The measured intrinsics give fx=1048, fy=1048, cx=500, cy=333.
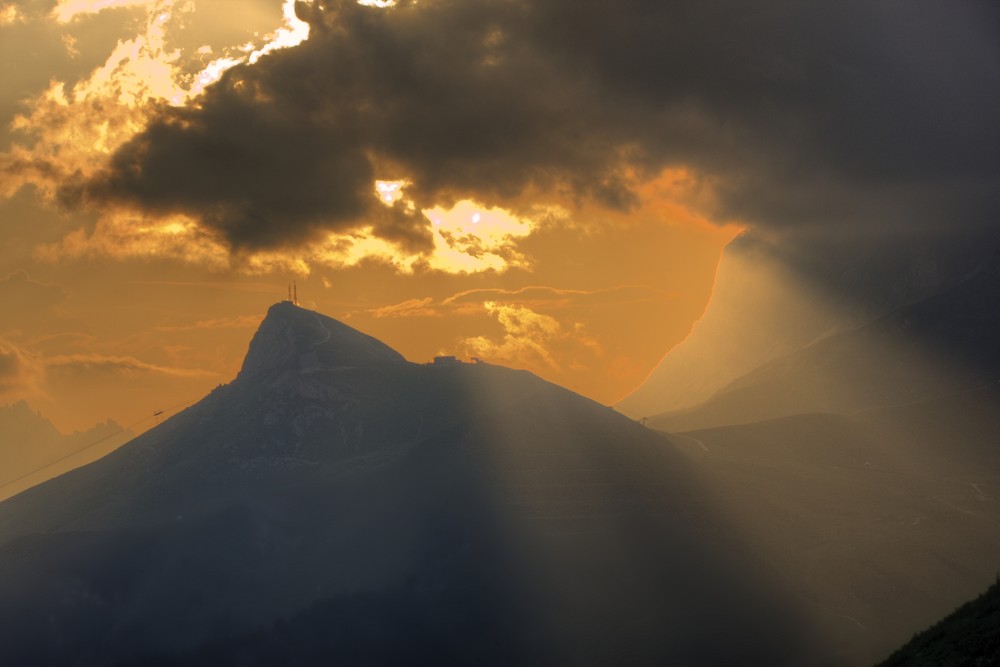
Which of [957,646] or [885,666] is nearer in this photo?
[957,646]

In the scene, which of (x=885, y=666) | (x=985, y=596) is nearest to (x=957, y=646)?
(x=885, y=666)

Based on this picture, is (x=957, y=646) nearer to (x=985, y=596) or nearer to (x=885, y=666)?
(x=885, y=666)

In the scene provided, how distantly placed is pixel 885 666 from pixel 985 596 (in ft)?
53.8

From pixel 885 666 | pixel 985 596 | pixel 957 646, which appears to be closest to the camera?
pixel 957 646

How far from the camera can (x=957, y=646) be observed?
95.0m

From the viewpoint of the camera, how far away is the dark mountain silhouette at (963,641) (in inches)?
3580

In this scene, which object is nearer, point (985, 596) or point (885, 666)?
point (885, 666)

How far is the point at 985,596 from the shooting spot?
11212cm

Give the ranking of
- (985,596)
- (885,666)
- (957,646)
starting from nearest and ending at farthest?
1. (957,646)
2. (885,666)
3. (985,596)

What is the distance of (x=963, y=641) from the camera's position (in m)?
95.5

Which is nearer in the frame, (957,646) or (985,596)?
(957,646)

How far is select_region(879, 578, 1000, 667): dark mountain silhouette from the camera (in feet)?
298

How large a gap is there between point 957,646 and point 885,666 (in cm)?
1097
